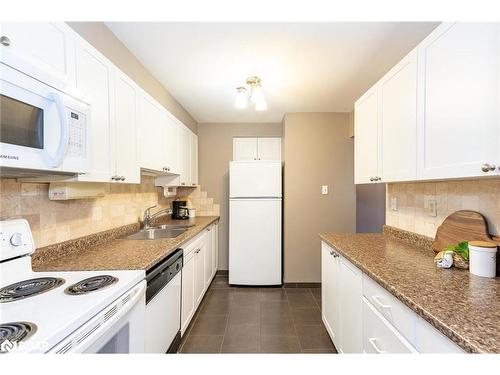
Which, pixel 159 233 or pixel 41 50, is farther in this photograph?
pixel 159 233

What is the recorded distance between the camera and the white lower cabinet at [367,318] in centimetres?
81

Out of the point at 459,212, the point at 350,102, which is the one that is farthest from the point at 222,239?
the point at 459,212

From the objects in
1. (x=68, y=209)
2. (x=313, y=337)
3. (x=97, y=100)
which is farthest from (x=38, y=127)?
(x=313, y=337)

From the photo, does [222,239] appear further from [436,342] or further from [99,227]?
[436,342]

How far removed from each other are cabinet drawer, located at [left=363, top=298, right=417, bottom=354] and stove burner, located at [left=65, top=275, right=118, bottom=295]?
1.22 meters

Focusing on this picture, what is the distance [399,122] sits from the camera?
1.40m

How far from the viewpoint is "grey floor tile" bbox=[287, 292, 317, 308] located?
8.81ft

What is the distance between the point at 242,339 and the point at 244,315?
1.30ft

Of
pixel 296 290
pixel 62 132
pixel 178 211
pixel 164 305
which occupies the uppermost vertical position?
pixel 62 132

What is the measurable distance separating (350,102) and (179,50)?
210cm

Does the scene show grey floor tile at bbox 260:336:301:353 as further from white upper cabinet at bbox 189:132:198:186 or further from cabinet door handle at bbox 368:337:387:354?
white upper cabinet at bbox 189:132:198:186

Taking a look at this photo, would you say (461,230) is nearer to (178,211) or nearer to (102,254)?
(102,254)

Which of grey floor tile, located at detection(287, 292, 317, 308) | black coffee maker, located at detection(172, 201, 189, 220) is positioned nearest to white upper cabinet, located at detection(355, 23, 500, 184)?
grey floor tile, located at detection(287, 292, 317, 308)

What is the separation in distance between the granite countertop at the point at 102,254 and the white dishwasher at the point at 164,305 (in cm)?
8
